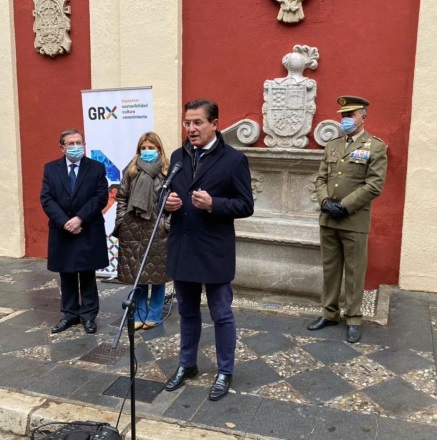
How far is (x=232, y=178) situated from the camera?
314cm

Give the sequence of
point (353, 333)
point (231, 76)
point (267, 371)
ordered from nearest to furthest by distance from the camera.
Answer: point (267, 371) < point (353, 333) < point (231, 76)

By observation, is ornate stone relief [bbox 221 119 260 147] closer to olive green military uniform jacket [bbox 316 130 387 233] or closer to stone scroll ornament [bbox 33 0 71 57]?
olive green military uniform jacket [bbox 316 130 387 233]

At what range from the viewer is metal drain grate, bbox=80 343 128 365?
3854 millimetres

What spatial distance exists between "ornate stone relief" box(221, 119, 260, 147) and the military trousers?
175 centimetres

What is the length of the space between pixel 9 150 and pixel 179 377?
5054 millimetres

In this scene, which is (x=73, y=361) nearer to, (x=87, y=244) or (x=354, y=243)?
(x=87, y=244)

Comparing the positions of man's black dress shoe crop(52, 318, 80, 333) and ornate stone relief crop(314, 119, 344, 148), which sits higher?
ornate stone relief crop(314, 119, 344, 148)

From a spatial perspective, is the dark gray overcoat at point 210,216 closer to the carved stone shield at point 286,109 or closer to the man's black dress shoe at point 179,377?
the man's black dress shoe at point 179,377

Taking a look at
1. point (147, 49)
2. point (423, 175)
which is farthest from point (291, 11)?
point (423, 175)

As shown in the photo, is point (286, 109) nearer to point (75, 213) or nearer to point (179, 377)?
point (75, 213)

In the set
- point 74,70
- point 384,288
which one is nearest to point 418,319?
point 384,288

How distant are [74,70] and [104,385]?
15.4 feet

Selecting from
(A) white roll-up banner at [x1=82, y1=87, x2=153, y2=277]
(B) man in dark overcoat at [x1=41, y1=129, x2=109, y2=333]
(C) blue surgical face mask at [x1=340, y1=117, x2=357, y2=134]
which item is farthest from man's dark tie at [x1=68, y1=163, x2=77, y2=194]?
(C) blue surgical face mask at [x1=340, y1=117, x2=357, y2=134]

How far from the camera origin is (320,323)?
4.47 metres
